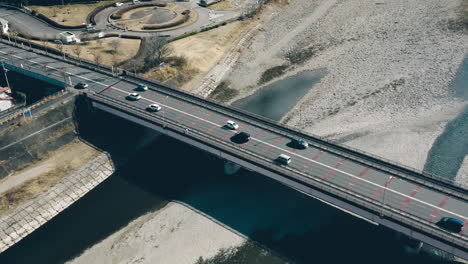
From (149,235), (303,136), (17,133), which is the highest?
(303,136)

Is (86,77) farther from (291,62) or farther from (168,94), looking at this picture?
(291,62)

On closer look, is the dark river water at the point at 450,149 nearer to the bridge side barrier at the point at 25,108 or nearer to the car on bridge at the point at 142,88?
the car on bridge at the point at 142,88

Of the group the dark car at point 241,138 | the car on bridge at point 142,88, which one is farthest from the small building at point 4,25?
the dark car at point 241,138

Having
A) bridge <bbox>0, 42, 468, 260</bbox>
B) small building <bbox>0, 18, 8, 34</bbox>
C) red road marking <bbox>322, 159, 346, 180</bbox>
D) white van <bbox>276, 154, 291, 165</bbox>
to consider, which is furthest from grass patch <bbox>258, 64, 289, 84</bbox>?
small building <bbox>0, 18, 8, 34</bbox>

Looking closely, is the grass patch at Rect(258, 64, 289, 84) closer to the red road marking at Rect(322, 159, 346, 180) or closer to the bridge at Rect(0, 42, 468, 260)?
the bridge at Rect(0, 42, 468, 260)

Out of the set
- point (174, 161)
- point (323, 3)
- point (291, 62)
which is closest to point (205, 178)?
point (174, 161)
